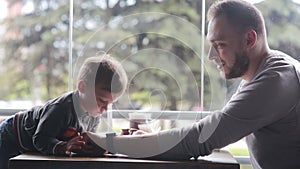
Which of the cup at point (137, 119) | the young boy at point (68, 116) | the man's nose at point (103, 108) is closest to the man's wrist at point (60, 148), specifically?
the young boy at point (68, 116)

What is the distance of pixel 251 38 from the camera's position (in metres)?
1.45

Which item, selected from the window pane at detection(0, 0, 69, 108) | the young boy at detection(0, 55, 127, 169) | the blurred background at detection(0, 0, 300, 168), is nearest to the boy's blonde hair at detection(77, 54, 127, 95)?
the young boy at detection(0, 55, 127, 169)

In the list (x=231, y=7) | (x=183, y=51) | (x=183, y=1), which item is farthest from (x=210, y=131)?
(x=183, y=1)

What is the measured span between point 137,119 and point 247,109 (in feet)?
1.71

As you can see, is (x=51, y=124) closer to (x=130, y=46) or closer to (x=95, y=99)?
(x=95, y=99)

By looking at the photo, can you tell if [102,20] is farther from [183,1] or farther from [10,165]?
[10,165]

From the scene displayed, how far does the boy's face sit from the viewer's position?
1.49m

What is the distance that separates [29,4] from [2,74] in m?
0.40

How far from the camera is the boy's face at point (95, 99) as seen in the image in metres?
1.49

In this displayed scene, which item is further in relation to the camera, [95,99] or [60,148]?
[95,99]

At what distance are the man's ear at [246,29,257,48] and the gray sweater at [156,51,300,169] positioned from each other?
7cm

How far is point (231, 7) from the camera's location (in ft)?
4.81

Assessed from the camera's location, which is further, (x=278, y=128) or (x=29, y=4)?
(x=29, y=4)

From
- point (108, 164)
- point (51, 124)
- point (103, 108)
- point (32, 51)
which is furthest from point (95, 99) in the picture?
point (32, 51)
